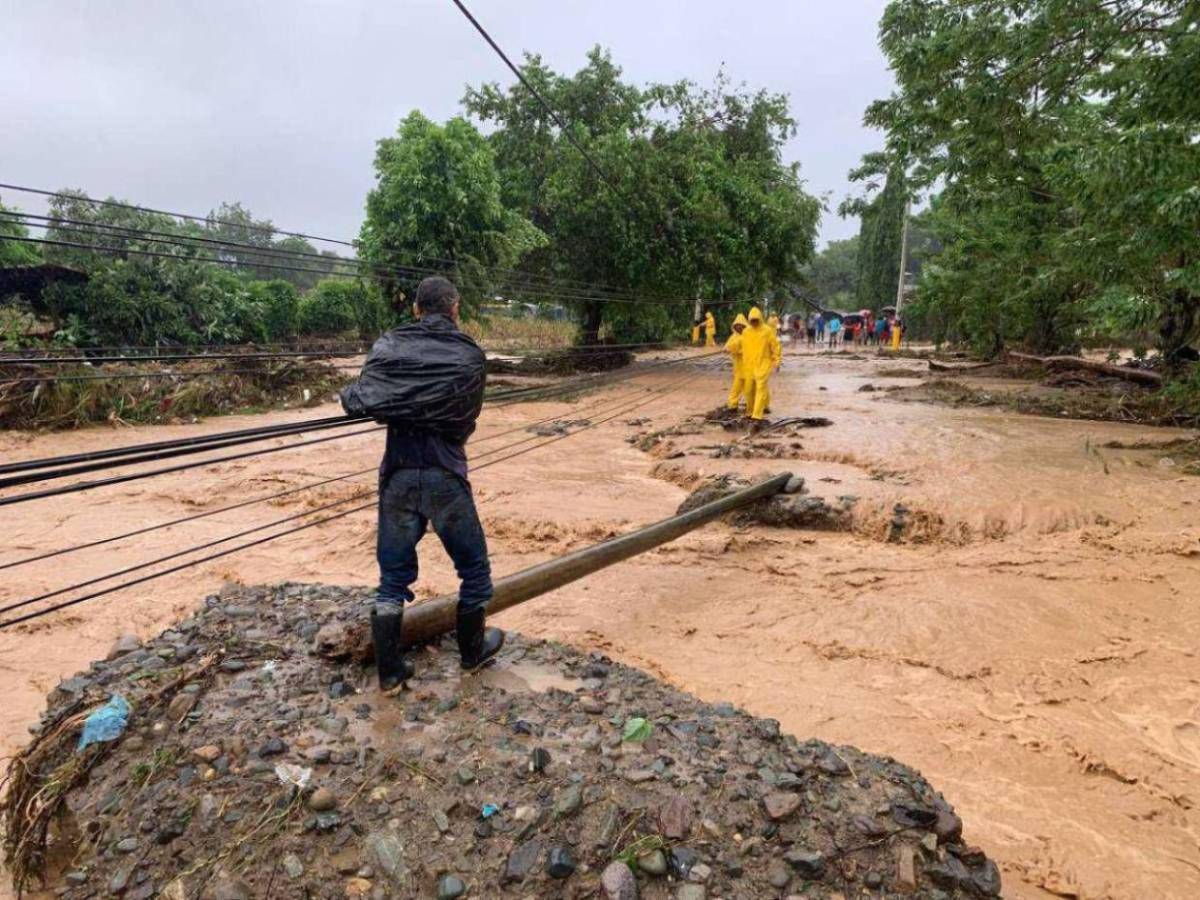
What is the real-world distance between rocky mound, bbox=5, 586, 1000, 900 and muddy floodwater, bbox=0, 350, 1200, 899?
0.87 m

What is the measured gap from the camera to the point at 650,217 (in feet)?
57.8

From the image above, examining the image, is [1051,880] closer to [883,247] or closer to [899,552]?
[899,552]

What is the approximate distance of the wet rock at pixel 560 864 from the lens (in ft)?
7.21

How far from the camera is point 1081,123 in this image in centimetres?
999

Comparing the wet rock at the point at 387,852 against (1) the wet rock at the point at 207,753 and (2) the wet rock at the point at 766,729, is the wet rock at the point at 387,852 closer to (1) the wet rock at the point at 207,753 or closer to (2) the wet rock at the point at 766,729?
(1) the wet rock at the point at 207,753

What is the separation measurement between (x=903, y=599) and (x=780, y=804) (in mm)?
3069

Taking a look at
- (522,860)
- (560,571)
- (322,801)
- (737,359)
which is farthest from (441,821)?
(737,359)

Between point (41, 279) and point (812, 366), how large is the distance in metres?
19.7

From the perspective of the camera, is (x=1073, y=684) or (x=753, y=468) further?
(x=753, y=468)

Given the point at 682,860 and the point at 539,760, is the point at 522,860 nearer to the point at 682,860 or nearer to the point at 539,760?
the point at 539,760

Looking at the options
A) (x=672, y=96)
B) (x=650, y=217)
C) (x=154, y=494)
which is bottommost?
(x=154, y=494)

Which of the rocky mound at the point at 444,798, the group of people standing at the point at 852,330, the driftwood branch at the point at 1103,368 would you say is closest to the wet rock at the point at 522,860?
the rocky mound at the point at 444,798

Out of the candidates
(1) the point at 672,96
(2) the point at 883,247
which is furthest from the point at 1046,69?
(2) the point at 883,247

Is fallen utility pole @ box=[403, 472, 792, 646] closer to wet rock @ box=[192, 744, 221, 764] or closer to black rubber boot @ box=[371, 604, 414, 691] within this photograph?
black rubber boot @ box=[371, 604, 414, 691]
